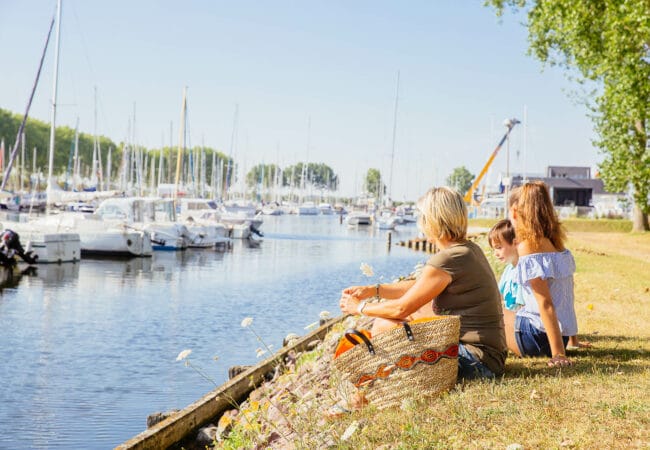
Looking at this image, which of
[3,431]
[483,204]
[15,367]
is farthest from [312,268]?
[483,204]

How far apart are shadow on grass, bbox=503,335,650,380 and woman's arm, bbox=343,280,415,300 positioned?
1.16m

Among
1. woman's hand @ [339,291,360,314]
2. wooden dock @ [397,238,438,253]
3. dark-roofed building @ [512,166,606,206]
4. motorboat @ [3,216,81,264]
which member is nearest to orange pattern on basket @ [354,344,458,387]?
woman's hand @ [339,291,360,314]

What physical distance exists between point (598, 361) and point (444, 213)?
105 inches

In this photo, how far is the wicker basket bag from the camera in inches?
233

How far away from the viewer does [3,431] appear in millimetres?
10688

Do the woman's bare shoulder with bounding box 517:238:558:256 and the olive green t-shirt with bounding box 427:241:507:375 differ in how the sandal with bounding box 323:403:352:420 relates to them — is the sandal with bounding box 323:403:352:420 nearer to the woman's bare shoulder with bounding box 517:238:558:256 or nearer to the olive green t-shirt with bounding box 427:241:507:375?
the olive green t-shirt with bounding box 427:241:507:375

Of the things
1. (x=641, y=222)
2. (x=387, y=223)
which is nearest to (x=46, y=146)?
(x=387, y=223)

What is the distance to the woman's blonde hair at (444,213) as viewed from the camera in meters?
6.16

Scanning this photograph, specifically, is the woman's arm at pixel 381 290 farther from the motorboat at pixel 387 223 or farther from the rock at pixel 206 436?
the motorboat at pixel 387 223

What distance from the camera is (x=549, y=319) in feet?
24.2

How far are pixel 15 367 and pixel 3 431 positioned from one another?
429cm

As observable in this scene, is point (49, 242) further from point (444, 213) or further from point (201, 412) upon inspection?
point (444, 213)

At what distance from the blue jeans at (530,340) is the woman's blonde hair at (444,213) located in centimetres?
198

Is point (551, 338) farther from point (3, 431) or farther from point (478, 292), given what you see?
point (3, 431)
